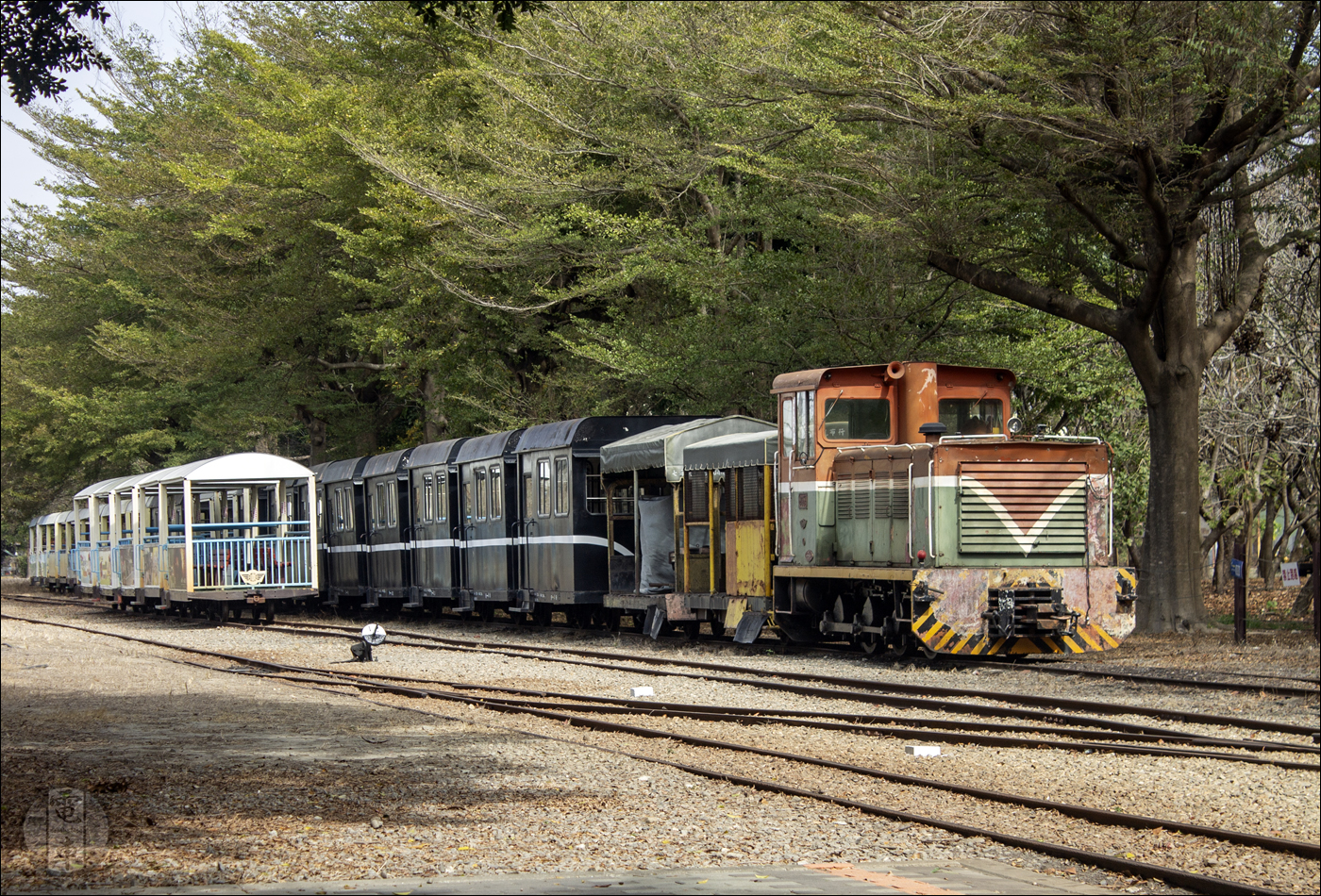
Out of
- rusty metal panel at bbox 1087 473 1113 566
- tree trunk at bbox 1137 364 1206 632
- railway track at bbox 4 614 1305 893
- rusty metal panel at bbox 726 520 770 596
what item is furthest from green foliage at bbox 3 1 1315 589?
railway track at bbox 4 614 1305 893

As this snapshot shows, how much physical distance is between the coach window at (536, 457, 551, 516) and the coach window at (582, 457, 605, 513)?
108cm

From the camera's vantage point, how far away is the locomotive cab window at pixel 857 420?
60.7 feet

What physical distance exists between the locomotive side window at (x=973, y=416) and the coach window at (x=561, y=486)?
323 inches

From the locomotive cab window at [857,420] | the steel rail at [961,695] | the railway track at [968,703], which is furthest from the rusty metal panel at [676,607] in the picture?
the locomotive cab window at [857,420]

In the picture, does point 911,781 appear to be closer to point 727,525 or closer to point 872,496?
point 872,496

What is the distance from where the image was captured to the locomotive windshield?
60.7 ft

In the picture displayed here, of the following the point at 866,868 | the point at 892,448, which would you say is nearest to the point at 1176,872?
the point at 866,868

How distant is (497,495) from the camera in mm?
27484

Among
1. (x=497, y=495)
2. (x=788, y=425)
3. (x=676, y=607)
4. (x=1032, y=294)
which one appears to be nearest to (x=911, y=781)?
(x=788, y=425)

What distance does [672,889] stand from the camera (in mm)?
6793

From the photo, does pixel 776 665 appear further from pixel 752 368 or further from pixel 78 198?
pixel 78 198

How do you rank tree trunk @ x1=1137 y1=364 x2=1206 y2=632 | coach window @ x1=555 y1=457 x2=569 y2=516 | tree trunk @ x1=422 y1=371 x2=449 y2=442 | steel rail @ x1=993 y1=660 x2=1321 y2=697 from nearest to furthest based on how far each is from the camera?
steel rail @ x1=993 y1=660 x2=1321 y2=697
tree trunk @ x1=1137 y1=364 x2=1206 y2=632
coach window @ x1=555 y1=457 x2=569 y2=516
tree trunk @ x1=422 y1=371 x2=449 y2=442

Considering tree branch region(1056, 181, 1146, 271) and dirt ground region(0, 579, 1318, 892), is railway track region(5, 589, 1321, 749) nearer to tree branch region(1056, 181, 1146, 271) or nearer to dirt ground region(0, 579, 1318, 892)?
dirt ground region(0, 579, 1318, 892)

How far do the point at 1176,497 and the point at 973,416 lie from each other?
5.02 metres
